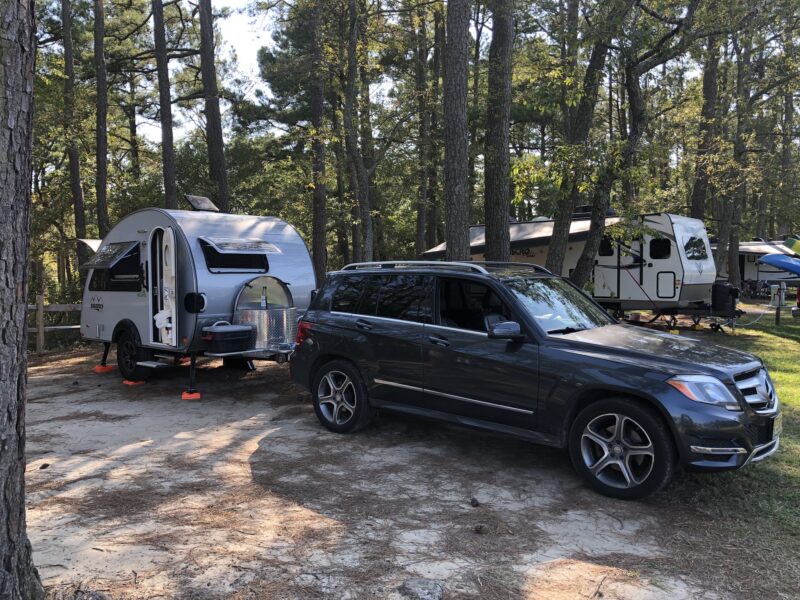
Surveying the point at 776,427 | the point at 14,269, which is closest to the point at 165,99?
the point at 14,269

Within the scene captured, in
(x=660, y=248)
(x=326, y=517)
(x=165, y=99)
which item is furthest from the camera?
(x=165, y=99)

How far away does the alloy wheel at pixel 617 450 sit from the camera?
4357 millimetres

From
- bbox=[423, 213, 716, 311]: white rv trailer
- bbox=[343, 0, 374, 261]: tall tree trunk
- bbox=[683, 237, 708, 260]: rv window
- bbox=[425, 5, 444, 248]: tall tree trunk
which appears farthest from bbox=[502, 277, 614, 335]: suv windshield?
bbox=[425, 5, 444, 248]: tall tree trunk

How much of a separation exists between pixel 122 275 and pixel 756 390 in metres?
8.61

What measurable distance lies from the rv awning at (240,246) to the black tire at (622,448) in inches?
218

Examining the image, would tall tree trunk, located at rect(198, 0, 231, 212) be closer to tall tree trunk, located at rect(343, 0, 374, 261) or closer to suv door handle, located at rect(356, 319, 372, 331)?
tall tree trunk, located at rect(343, 0, 374, 261)

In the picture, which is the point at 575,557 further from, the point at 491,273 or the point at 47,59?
the point at 47,59

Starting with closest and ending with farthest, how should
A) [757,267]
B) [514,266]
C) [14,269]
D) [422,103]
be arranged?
1. [14,269]
2. [514,266]
3. [422,103]
4. [757,267]

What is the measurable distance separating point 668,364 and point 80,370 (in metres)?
10.1

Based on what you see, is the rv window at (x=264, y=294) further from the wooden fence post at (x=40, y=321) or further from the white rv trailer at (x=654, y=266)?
the white rv trailer at (x=654, y=266)

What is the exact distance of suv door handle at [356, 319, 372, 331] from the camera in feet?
19.9

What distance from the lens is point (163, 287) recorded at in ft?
27.6

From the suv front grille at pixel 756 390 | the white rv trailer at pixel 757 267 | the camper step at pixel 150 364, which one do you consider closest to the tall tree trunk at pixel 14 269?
the suv front grille at pixel 756 390

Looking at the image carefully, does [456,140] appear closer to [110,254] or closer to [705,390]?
[110,254]
